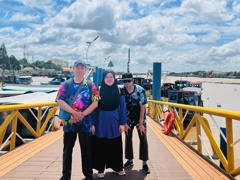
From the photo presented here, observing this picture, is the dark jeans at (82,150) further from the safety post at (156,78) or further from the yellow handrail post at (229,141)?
the safety post at (156,78)

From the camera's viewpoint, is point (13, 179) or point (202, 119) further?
point (202, 119)

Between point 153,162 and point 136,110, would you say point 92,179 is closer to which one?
point 136,110

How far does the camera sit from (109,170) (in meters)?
4.43

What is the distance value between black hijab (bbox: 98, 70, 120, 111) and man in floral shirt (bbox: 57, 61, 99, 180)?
165mm

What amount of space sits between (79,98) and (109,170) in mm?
1468

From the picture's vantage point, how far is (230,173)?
4.15m

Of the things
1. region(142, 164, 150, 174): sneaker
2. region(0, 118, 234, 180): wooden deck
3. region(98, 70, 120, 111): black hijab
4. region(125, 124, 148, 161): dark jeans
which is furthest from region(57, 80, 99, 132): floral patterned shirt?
region(142, 164, 150, 174): sneaker

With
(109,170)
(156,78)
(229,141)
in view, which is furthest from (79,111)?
(156,78)

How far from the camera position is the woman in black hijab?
3789 millimetres

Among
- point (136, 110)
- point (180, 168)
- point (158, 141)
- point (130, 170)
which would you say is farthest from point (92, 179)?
point (158, 141)

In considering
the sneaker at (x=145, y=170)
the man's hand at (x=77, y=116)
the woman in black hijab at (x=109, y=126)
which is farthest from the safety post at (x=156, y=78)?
the man's hand at (x=77, y=116)

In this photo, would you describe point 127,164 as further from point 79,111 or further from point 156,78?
point 156,78

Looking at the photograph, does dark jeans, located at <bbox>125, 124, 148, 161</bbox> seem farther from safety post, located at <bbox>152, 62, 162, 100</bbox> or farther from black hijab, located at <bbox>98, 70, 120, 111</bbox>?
safety post, located at <bbox>152, 62, 162, 100</bbox>

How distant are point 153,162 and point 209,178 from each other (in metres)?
1.17
